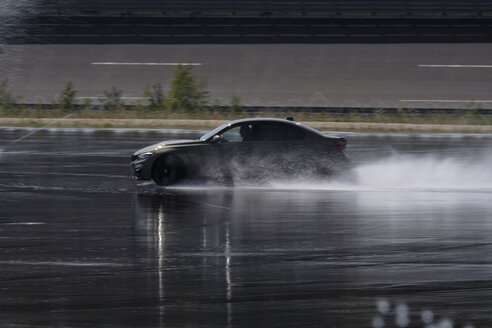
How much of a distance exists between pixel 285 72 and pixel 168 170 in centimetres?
2092

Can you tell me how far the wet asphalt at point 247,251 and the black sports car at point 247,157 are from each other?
11.6 inches

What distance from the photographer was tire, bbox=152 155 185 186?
14859mm

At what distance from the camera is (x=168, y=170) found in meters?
14.9

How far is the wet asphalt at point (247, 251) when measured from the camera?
285 inches

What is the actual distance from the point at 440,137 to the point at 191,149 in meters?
13.1

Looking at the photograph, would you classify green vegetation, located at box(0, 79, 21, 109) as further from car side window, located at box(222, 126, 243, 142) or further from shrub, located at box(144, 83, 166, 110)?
car side window, located at box(222, 126, 243, 142)

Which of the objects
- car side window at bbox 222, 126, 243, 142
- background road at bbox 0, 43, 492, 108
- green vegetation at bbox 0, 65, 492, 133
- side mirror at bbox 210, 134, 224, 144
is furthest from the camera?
background road at bbox 0, 43, 492, 108

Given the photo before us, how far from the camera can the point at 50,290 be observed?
7836mm
